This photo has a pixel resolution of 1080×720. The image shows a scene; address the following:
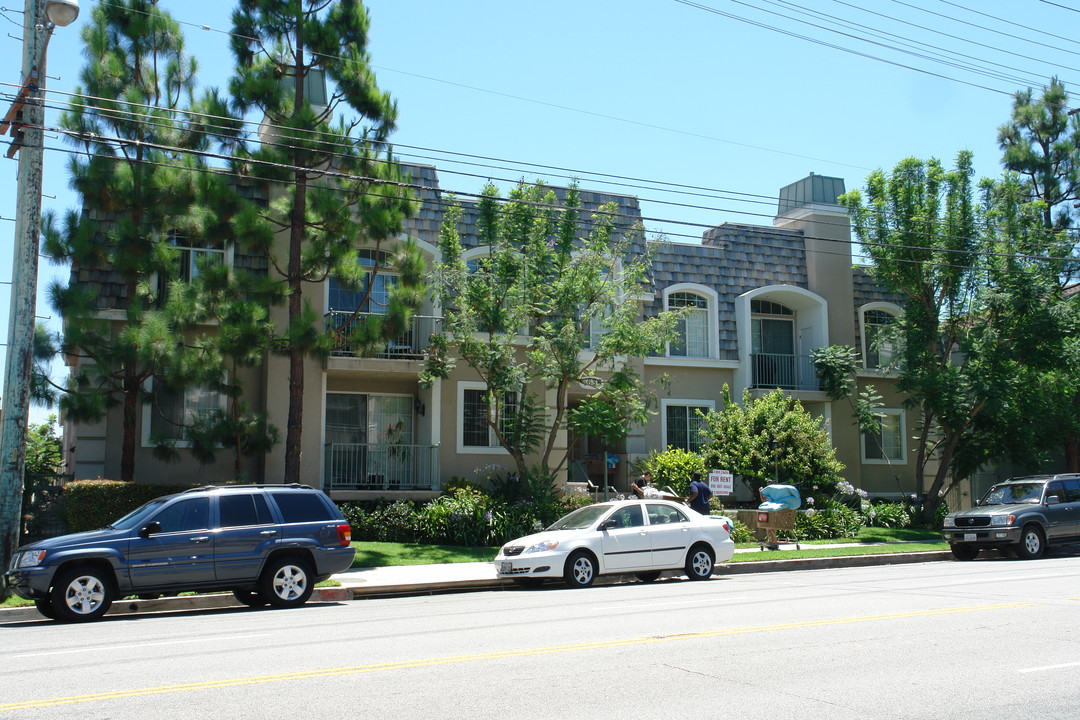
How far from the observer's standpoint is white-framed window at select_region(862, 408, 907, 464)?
29.3m

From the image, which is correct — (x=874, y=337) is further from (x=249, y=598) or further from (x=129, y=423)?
(x=249, y=598)

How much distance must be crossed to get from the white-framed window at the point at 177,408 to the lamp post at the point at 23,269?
6224 millimetres

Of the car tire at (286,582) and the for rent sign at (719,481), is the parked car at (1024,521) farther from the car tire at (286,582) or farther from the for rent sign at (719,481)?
the car tire at (286,582)

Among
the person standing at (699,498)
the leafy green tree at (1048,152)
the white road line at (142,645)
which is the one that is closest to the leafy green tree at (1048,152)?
the leafy green tree at (1048,152)

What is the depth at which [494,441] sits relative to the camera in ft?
78.0

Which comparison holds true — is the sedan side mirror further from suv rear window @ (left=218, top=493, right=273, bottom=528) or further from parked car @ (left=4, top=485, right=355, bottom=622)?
suv rear window @ (left=218, top=493, right=273, bottom=528)

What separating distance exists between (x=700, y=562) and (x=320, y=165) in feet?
36.1

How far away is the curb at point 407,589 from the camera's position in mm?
13258

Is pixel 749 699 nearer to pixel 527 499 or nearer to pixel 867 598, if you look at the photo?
pixel 867 598

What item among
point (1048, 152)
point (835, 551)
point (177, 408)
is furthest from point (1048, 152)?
point (177, 408)

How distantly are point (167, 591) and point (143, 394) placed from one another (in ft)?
24.2

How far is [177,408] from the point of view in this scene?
21266 millimetres

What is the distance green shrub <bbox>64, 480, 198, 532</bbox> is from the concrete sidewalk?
175 inches

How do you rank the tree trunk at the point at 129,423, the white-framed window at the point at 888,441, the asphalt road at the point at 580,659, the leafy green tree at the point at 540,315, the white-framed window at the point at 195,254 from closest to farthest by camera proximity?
the asphalt road at the point at 580,659, the tree trunk at the point at 129,423, the white-framed window at the point at 195,254, the leafy green tree at the point at 540,315, the white-framed window at the point at 888,441
